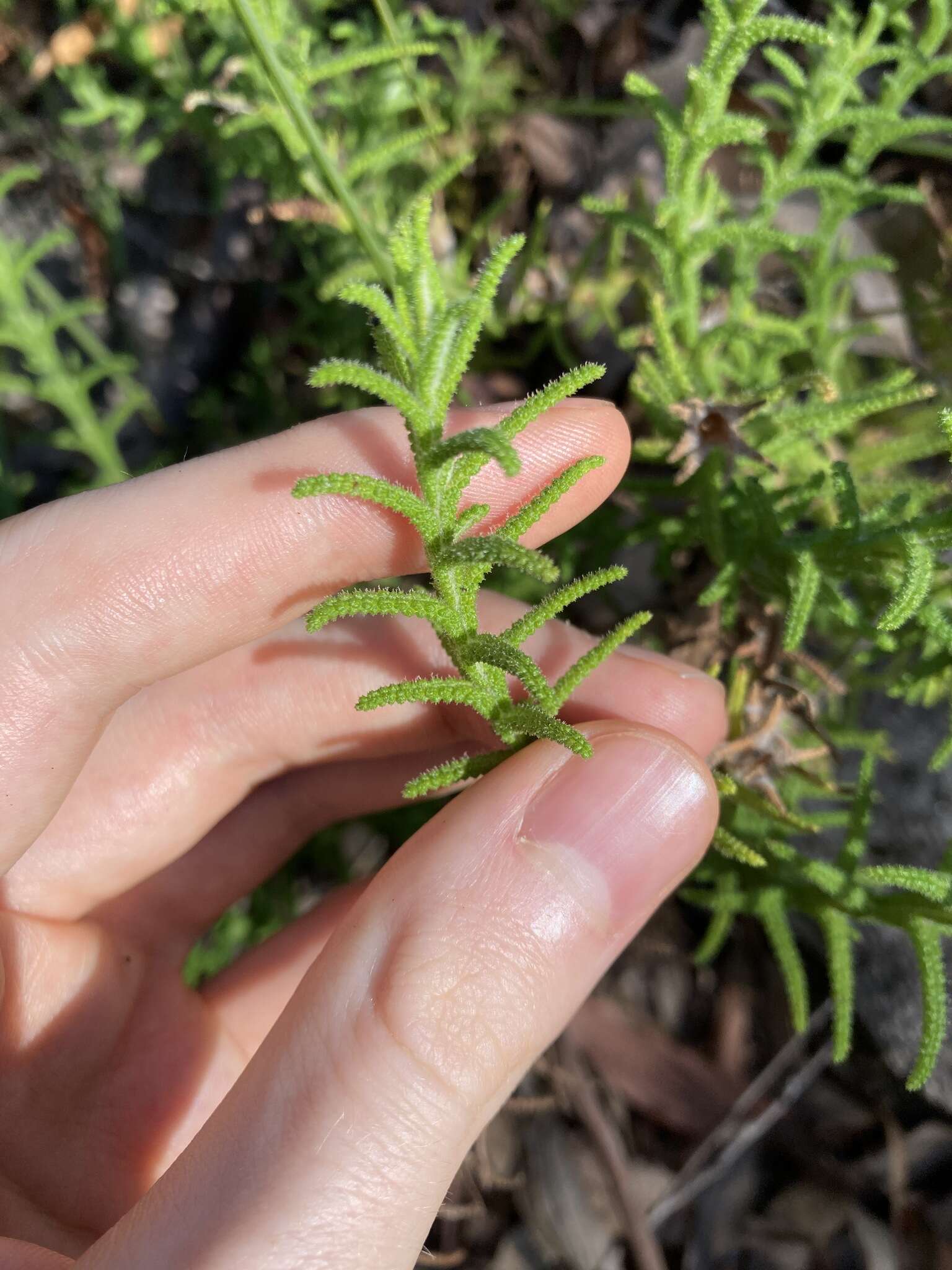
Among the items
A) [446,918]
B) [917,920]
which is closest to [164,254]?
[446,918]

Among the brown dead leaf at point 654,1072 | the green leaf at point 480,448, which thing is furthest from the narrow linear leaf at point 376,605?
the brown dead leaf at point 654,1072

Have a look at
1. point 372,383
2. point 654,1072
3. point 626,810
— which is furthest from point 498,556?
point 654,1072

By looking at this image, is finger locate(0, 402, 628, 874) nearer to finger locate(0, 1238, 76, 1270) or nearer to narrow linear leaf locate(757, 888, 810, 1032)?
finger locate(0, 1238, 76, 1270)

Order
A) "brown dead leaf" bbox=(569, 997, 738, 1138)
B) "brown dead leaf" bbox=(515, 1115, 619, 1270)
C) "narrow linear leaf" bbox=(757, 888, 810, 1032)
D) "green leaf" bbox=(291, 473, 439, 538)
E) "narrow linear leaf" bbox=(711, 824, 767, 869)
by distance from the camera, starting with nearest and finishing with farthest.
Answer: "green leaf" bbox=(291, 473, 439, 538) < "narrow linear leaf" bbox=(711, 824, 767, 869) < "narrow linear leaf" bbox=(757, 888, 810, 1032) < "brown dead leaf" bbox=(515, 1115, 619, 1270) < "brown dead leaf" bbox=(569, 997, 738, 1138)

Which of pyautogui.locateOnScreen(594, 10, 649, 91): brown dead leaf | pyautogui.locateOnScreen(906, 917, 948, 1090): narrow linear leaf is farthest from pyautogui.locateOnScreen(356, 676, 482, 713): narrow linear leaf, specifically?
pyautogui.locateOnScreen(594, 10, 649, 91): brown dead leaf

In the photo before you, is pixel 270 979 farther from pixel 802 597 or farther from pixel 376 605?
pixel 802 597

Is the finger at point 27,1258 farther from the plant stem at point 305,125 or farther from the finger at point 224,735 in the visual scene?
the plant stem at point 305,125

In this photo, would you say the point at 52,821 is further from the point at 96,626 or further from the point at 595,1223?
the point at 595,1223
